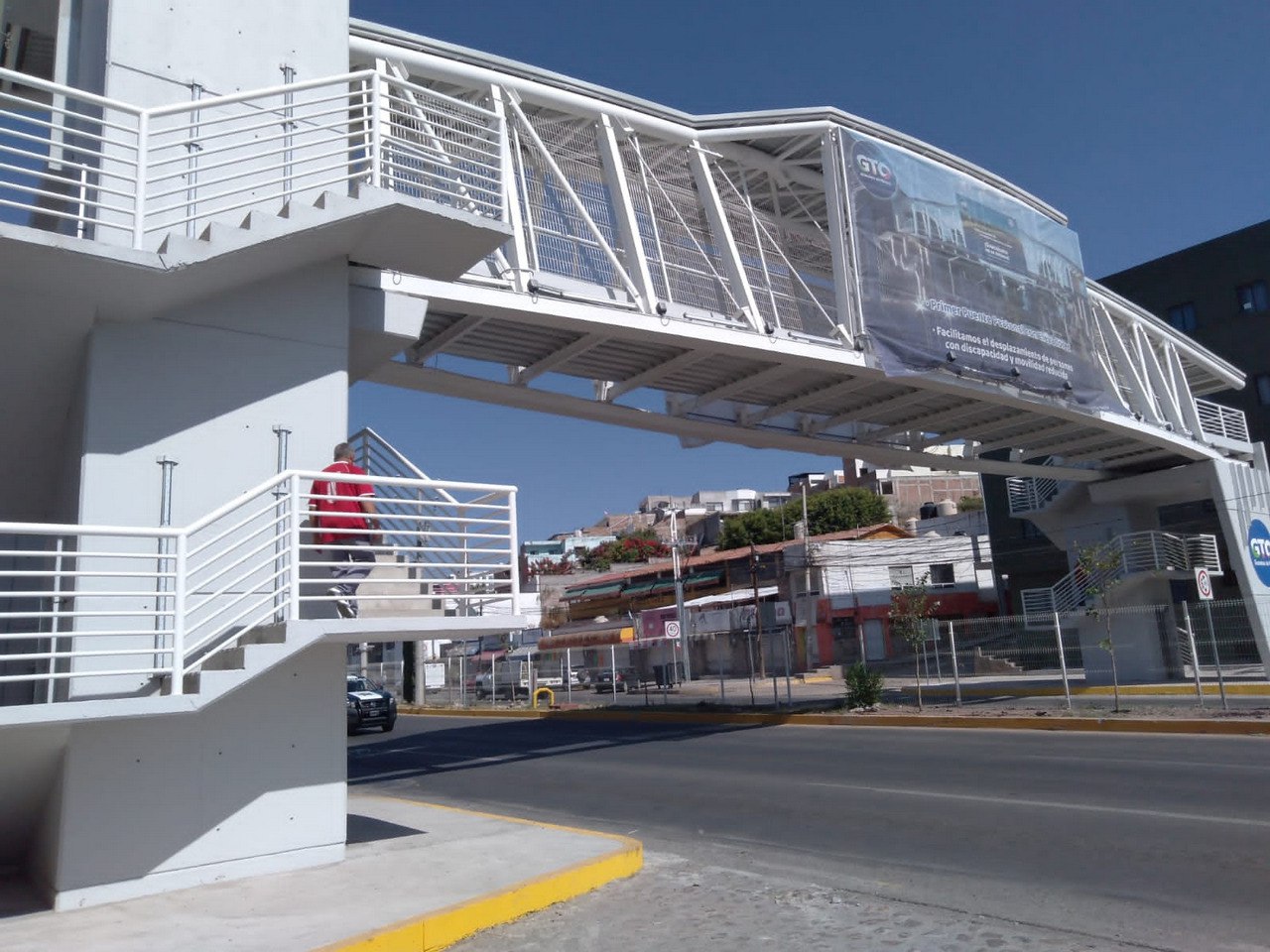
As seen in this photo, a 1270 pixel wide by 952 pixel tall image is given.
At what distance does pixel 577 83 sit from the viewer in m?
15.9

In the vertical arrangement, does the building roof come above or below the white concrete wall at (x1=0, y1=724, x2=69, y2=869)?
above

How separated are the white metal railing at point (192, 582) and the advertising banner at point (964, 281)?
11.3m

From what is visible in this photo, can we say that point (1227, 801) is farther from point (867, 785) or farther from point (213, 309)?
point (213, 309)

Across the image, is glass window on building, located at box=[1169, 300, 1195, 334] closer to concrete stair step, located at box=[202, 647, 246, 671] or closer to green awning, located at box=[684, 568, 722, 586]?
green awning, located at box=[684, 568, 722, 586]

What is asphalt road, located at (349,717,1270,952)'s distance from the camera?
23.7ft


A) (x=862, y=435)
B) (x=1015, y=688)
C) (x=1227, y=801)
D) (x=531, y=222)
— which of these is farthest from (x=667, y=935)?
(x=1015, y=688)

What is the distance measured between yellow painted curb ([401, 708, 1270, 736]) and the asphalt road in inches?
34.4

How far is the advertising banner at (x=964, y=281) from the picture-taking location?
18797 mm

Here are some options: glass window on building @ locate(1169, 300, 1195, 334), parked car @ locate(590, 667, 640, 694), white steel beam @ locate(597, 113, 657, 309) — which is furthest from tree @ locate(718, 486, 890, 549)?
white steel beam @ locate(597, 113, 657, 309)

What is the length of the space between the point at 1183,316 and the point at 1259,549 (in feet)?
65.1

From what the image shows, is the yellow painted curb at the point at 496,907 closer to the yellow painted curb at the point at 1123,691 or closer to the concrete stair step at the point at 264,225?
the concrete stair step at the point at 264,225

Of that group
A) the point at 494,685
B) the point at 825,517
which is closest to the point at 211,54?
the point at 494,685

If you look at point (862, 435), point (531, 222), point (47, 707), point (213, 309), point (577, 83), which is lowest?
point (47, 707)

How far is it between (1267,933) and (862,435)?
18.4 m
